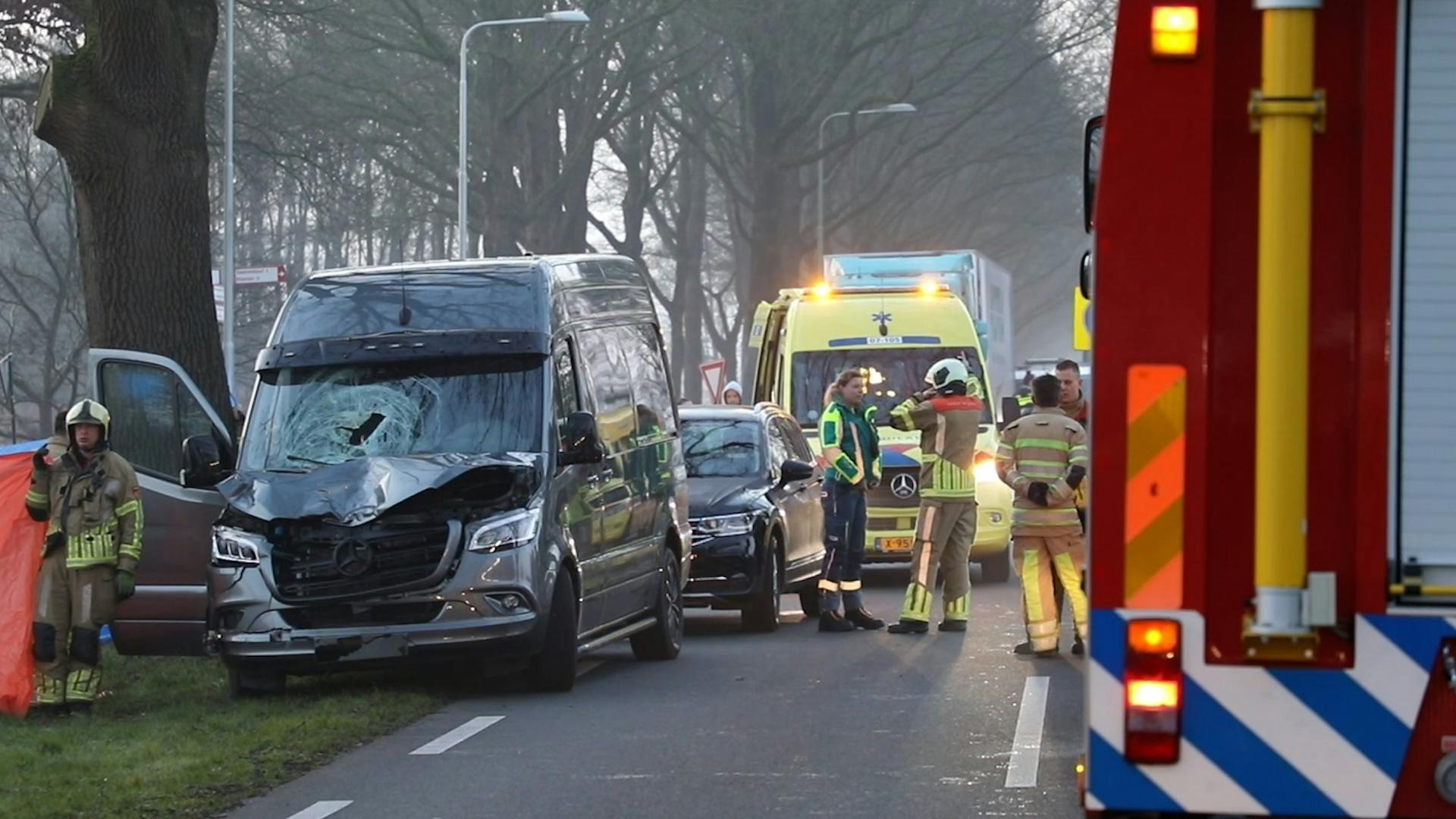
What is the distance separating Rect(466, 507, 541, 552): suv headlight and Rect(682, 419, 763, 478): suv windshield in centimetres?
539

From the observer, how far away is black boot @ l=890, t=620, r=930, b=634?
Answer: 54.1 ft

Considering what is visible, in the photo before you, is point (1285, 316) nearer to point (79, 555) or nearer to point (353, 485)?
point (353, 485)

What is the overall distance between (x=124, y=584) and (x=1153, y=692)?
347 inches

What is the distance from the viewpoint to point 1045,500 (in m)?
14.5

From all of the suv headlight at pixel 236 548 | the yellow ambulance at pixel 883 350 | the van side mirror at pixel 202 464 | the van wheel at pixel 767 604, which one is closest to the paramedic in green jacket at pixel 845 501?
the van wheel at pixel 767 604

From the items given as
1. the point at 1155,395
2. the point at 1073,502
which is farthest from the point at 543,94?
the point at 1155,395

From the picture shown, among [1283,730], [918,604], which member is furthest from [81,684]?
[1283,730]

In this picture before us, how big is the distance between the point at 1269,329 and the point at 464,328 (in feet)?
29.9

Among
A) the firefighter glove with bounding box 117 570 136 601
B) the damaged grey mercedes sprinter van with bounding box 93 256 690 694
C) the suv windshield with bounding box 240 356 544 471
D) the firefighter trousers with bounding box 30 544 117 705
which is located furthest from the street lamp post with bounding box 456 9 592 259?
the firefighter trousers with bounding box 30 544 117 705

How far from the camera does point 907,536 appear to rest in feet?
69.7

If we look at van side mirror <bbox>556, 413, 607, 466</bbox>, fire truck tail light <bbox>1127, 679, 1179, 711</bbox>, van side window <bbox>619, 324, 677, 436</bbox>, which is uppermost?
van side window <bbox>619, 324, 677, 436</bbox>

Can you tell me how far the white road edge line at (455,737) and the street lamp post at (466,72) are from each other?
20.8 meters

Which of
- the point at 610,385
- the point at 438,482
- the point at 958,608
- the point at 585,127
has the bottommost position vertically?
the point at 958,608

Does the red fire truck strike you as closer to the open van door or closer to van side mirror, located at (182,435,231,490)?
van side mirror, located at (182,435,231,490)
